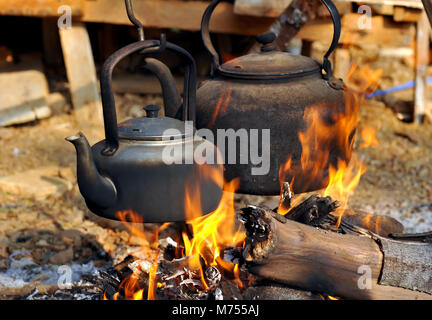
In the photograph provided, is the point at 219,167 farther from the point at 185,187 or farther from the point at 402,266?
the point at 402,266

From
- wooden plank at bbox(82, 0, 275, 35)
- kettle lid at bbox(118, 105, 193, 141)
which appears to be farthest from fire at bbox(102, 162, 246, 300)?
wooden plank at bbox(82, 0, 275, 35)

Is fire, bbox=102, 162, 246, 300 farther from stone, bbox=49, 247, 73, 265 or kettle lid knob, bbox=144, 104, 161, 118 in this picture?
stone, bbox=49, 247, 73, 265

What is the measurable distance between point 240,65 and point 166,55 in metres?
3.59

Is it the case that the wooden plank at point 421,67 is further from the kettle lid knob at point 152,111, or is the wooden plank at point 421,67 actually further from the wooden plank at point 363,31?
the kettle lid knob at point 152,111

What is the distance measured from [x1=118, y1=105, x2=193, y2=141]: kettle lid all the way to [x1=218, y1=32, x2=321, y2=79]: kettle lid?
748mm

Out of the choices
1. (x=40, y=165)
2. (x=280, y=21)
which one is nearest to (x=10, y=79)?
(x=40, y=165)

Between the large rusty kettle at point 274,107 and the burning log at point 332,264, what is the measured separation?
1.81ft

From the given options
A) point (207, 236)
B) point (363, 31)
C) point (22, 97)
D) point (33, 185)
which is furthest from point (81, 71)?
point (207, 236)

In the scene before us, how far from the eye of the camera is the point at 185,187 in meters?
2.29

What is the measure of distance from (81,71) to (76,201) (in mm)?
1739

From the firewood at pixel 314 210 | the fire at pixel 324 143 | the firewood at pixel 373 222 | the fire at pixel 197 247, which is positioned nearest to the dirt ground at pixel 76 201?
the fire at pixel 197 247

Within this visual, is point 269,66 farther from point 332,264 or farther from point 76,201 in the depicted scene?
point 76,201

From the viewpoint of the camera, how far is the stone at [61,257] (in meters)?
3.45

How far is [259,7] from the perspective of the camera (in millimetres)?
4688
